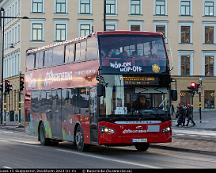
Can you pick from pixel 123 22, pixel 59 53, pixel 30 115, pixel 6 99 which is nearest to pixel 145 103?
pixel 59 53

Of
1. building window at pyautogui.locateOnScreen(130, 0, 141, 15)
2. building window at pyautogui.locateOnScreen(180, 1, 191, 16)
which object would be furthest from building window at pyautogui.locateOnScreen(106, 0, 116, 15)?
building window at pyautogui.locateOnScreen(180, 1, 191, 16)

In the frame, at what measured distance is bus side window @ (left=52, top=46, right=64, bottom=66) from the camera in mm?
24625

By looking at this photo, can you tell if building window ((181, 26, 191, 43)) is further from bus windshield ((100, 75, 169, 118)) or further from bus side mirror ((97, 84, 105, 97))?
bus side mirror ((97, 84, 105, 97))

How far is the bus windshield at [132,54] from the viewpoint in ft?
68.6

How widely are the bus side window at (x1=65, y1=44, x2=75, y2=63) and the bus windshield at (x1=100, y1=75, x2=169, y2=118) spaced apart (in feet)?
10.6

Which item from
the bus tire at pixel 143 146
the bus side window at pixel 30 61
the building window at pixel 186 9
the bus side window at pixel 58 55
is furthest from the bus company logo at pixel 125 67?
the building window at pixel 186 9

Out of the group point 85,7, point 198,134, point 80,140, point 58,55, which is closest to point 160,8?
point 85,7

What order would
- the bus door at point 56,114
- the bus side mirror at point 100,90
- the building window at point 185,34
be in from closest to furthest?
the bus side mirror at point 100,90 < the bus door at point 56,114 < the building window at point 185,34

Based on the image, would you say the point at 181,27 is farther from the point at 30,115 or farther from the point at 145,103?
the point at 145,103

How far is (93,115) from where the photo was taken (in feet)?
69.9

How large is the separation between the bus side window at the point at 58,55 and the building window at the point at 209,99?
178ft

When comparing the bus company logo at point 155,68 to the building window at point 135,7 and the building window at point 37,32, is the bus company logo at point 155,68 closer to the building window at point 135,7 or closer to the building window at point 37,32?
the building window at point 37,32

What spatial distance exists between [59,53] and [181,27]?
56430mm

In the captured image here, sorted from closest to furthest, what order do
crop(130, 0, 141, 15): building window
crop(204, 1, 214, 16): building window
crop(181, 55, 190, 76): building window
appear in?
crop(181, 55, 190, 76): building window
crop(130, 0, 141, 15): building window
crop(204, 1, 214, 16): building window
